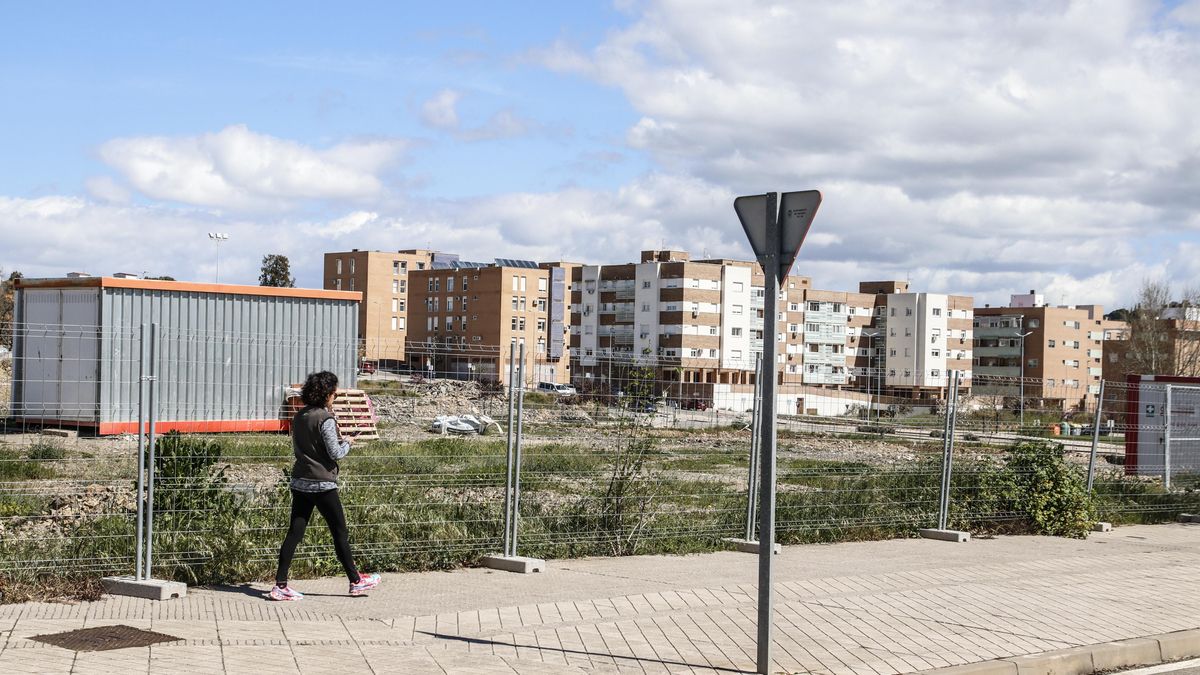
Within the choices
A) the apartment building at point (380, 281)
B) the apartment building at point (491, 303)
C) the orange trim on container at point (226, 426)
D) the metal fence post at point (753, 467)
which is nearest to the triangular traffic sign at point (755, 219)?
the metal fence post at point (753, 467)

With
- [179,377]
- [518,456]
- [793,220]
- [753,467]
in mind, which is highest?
[793,220]

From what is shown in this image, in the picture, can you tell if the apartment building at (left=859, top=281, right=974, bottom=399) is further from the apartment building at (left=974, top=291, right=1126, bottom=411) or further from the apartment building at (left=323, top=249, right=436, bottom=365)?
the apartment building at (left=323, top=249, right=436, bottom=365)

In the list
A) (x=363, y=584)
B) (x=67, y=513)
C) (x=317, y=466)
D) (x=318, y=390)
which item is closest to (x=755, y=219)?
(x=318, y=390)

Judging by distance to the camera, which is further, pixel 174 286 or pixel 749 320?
pixel 749 320

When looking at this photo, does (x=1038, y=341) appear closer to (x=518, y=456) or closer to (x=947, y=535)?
(x=947, y=535)

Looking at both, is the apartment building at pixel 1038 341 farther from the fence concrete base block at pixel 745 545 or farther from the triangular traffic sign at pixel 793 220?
the triangular traffic sign at pixel 793 220

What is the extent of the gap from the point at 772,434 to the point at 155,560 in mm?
5240

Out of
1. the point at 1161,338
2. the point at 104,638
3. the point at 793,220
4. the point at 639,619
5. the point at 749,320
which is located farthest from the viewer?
the point at 749,320

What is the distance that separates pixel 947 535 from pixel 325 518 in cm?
830

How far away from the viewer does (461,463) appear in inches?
492

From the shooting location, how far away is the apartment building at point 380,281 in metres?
161

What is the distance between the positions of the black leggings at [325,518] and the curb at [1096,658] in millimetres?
4343

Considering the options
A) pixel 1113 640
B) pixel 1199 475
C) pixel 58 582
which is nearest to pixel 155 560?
pixel 58 582

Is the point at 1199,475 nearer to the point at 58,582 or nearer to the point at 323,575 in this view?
the point at 323,575
